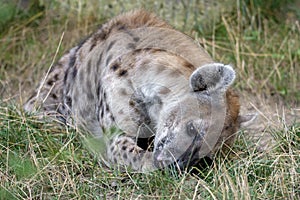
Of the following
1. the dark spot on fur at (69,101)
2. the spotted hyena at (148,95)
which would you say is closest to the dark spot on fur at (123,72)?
the spotted hyena at (148,95)

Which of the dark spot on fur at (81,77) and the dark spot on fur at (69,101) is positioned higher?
the dark spot on fur at (81,77)

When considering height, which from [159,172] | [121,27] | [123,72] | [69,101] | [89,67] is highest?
[121,27]

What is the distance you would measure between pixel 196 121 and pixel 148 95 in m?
0.41

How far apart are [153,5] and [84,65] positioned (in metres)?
1.46

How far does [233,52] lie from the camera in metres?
6.12

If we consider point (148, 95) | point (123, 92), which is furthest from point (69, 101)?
point (148, 95)

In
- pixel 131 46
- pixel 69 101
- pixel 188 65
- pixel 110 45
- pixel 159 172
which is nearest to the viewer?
pixel 159 172

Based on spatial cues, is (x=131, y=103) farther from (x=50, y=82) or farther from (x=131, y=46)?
(x=50, y=82)

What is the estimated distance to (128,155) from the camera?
4125mm

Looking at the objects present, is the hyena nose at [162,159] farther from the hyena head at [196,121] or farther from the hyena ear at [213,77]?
the hyena ear at [213,77]

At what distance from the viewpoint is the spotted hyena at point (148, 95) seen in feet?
12.9

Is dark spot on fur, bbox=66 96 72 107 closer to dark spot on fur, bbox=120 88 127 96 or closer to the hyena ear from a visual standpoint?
dark spot on fur, bbox=120 88 127 96

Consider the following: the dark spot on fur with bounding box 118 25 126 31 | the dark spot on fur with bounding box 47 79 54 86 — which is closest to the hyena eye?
the dark spot on fur with bounding box 118 25 126 31

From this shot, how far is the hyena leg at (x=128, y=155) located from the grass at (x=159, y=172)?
10cm
